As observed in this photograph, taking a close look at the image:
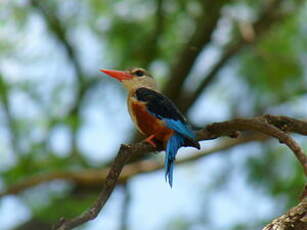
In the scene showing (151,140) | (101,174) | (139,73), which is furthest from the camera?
(101,174)

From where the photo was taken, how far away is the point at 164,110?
3951 mm

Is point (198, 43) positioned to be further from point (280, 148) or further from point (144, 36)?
point (280, 148)

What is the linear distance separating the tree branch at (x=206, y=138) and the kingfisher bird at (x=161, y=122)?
16cm

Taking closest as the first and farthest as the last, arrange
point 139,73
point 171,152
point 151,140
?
point 171,152 → point 151,140 → point 139,73

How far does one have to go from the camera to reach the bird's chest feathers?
387cm

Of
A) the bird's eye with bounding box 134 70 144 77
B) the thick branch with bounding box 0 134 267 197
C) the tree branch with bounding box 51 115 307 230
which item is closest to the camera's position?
the tree branch with bounding box 51 115 307 230

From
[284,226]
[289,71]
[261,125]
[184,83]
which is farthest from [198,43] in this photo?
[284,226]

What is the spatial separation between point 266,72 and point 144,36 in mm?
1547

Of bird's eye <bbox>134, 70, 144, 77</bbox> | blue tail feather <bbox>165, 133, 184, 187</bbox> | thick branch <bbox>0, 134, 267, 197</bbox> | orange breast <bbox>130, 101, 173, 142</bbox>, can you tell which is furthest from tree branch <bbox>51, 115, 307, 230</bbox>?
thick branch <bbox>0, 134, 267, 197</bbox>

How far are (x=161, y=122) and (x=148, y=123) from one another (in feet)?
0.34

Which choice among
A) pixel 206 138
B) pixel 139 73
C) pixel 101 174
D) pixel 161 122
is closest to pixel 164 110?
pixel 161 122

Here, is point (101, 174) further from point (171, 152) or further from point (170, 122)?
point (171, 152)

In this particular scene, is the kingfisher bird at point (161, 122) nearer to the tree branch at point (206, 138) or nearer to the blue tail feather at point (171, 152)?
the blue tail feather at point (171, 152)

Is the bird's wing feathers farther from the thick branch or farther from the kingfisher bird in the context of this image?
the thick branch
